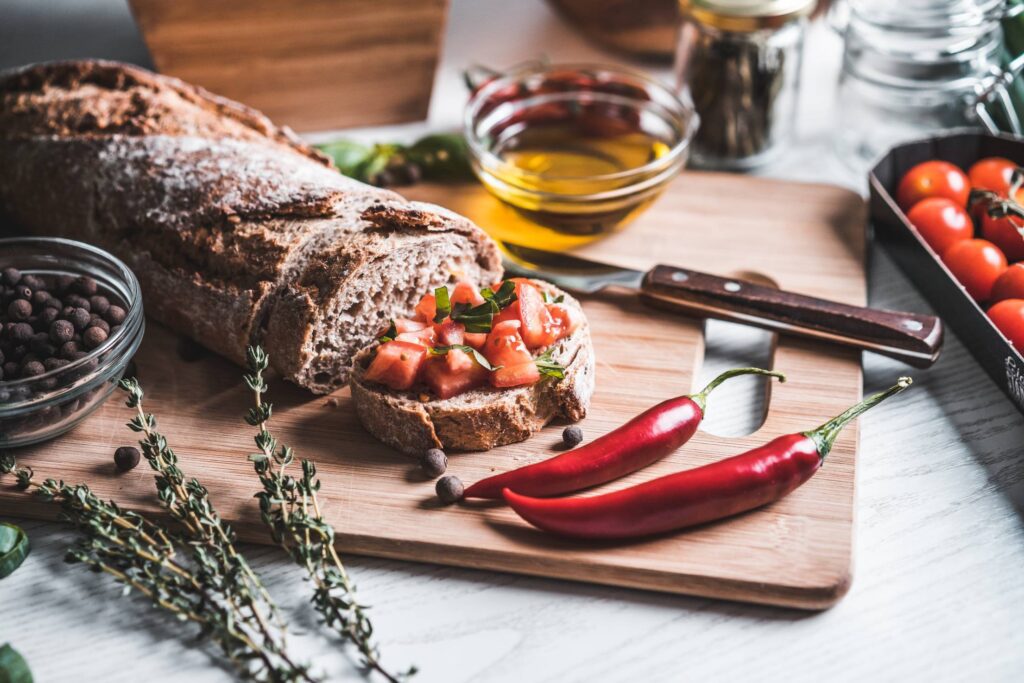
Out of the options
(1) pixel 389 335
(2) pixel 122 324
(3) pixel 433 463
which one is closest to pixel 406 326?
(1) pixel 389 335

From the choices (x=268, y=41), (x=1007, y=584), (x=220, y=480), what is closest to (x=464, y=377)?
(x=220, y=480)

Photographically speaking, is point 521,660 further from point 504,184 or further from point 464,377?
point 504,184

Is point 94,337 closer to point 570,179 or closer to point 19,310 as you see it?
point 19,310

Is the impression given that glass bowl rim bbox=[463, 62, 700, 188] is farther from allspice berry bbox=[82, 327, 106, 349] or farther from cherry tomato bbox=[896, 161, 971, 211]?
allspice berry bbox=[82, 327, 106, 349]

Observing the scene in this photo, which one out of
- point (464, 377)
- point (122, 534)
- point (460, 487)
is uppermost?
point (464, 377)

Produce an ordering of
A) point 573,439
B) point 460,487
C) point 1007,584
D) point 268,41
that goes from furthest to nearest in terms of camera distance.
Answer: point 268,41
point 573,439
point 460,487
point 1007,584

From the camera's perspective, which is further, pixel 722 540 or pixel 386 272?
pixel 386 272

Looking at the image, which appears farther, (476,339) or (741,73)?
(741,73)
